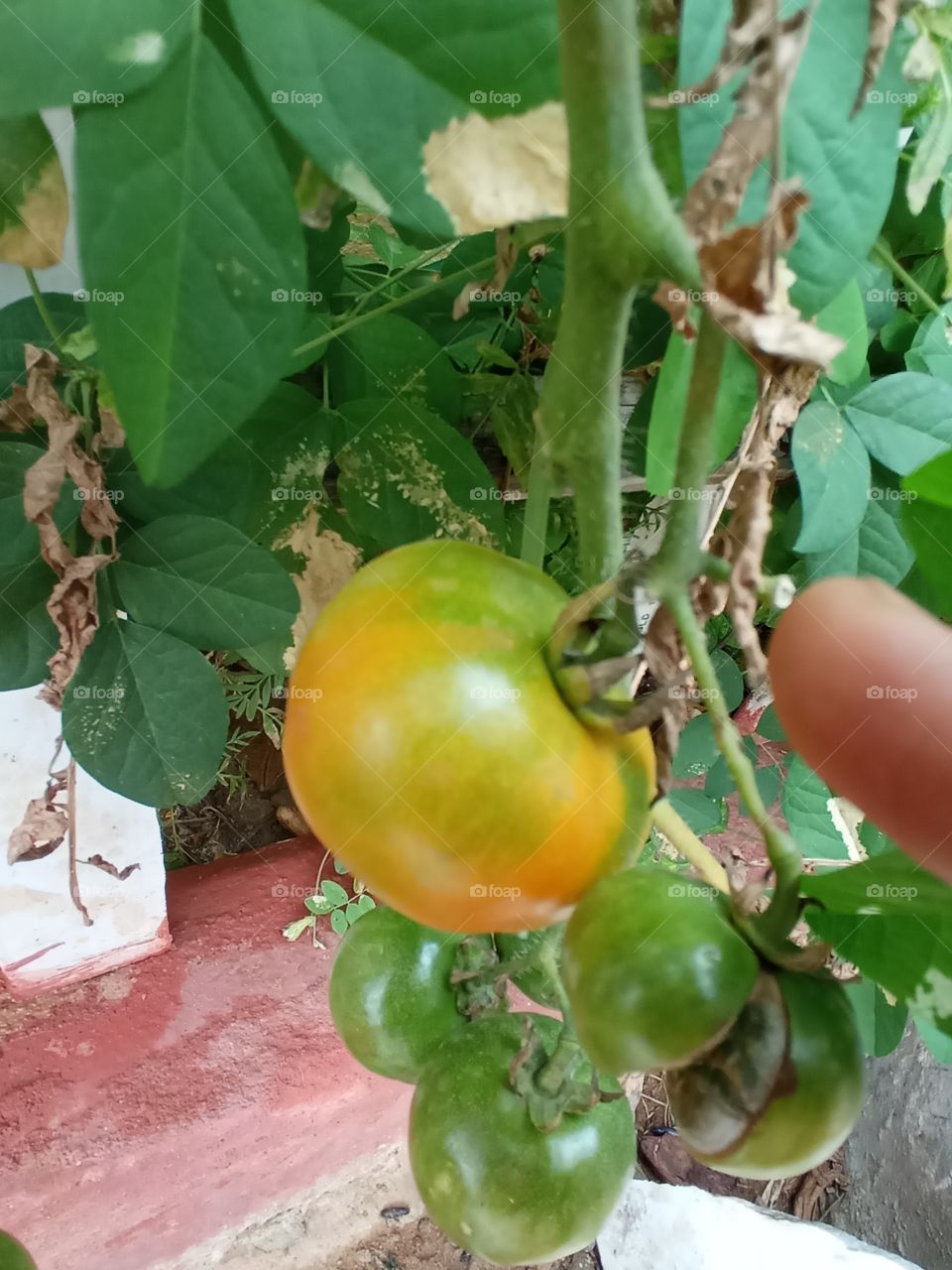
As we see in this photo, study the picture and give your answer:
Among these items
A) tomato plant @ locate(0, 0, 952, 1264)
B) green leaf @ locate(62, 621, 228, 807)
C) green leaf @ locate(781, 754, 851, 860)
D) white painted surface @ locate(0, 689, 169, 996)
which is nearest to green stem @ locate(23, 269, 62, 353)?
tomato plant @ locate(0, 0, 952, 1264)

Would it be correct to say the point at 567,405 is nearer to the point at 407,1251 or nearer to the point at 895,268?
the point at 895,268

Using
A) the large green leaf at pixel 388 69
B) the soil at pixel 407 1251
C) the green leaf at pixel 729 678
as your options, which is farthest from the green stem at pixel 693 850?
the soil at pixel 407 1251

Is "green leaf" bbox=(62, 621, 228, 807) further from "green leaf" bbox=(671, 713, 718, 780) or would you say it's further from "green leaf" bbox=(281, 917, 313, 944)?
"green leaf" bbox=(281, 917, 313, 944)

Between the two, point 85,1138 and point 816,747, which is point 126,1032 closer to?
point 85,1138

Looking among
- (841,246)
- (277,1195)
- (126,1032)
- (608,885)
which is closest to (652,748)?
(608,885)

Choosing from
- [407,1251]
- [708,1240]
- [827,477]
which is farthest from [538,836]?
[708,1240]
